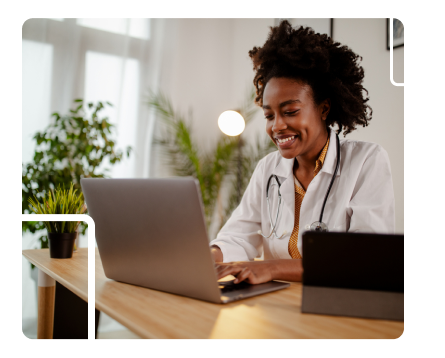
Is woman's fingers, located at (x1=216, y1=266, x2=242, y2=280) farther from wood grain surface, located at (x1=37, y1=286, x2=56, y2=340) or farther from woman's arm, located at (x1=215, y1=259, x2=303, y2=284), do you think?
wood grain surface, located at (x1=37, y1=286, x2=56, y2=340)

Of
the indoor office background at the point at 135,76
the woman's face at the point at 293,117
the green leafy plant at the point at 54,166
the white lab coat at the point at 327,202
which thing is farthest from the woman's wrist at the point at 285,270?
the indoor office background at the point at 135,76

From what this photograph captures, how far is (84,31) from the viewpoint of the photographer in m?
2.87

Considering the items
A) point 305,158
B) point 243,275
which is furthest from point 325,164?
point 243,275

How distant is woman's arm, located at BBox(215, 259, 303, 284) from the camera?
0.89m

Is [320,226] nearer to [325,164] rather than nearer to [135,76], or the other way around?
[325,164]

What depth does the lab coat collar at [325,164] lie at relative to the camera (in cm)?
→ 132

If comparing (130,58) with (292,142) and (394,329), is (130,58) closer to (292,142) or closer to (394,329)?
(292,142)

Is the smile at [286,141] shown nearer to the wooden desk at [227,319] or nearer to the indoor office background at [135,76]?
the wooden desk at [227,319]

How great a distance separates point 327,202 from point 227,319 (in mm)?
739

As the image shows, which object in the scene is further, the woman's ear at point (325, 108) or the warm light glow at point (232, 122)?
the warm light glow at point (232, 122)

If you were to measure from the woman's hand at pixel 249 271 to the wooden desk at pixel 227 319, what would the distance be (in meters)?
0.07

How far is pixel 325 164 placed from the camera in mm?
1317
